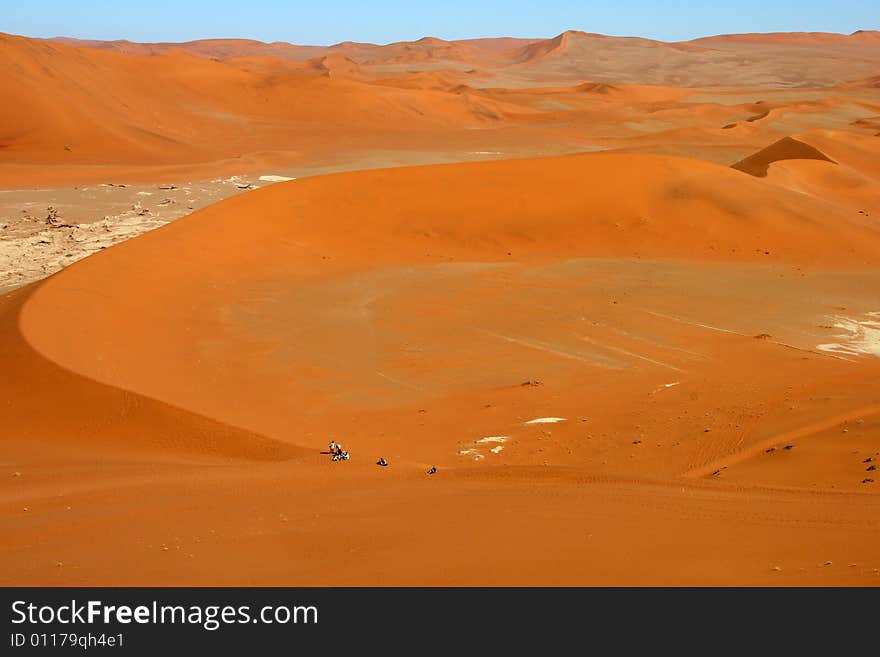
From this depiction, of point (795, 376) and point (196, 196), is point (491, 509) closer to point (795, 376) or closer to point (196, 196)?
point (795, 376)

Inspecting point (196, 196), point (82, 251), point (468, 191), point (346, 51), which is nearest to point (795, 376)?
point (468, 191)

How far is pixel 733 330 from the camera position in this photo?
13.1 metres

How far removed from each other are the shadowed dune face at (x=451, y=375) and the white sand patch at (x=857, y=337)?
93 millimetres

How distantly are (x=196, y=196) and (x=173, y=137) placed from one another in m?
15.0

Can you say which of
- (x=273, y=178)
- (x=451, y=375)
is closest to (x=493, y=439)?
(x=451, y=375)

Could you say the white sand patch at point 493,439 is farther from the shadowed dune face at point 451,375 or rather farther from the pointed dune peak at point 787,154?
the pointed dune peak at point 787,154

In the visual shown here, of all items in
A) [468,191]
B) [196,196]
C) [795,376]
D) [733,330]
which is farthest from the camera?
[196,196]

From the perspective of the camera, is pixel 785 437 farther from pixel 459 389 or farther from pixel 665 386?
pixel 459 389

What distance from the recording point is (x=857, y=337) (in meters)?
13.0

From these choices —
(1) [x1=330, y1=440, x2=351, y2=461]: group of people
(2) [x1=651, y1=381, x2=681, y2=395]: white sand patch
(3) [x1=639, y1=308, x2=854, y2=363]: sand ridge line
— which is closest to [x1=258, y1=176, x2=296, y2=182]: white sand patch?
(3) [x1=639, y1=308, x2=854, y2=363]: sand ridge line

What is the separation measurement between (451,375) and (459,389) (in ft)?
1.88

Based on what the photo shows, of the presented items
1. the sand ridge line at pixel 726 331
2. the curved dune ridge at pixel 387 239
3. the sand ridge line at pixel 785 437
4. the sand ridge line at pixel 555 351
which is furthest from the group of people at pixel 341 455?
the sand ridge line at pixel 726 331

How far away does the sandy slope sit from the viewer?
5184 mm
